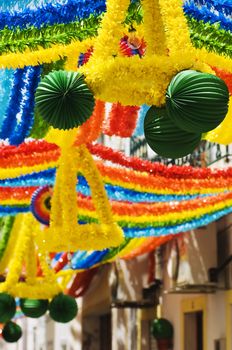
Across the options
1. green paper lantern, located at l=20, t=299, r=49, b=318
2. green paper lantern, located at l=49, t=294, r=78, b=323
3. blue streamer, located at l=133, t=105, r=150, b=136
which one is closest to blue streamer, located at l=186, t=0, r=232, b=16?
blue streamer, located at l=133, t=105, r=150, b=136

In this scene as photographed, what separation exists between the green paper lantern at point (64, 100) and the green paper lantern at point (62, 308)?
5810mm

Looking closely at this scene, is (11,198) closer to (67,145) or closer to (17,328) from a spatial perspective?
(67,145)

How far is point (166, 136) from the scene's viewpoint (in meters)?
4.34

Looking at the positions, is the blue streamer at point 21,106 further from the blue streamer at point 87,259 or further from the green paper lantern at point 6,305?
the blue streamer at point 87,259

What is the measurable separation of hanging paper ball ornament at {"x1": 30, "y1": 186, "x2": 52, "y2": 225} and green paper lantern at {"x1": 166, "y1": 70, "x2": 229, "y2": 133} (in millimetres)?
4865

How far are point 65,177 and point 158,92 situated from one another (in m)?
2.23

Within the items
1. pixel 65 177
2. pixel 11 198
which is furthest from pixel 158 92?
pixel 11 198

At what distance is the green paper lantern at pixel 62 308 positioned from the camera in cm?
987

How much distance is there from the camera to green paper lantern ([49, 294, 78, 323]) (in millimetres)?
9867

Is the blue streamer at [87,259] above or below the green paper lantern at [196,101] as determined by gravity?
above

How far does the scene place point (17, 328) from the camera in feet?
41.1

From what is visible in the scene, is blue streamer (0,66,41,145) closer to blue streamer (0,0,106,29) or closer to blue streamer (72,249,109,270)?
blue streamer (0,0,106,29)

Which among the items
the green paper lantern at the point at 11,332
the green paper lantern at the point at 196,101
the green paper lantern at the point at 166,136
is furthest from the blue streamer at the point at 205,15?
the green paper lantern at the point at 11,332

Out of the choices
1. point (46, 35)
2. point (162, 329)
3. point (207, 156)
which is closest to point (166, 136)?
point (46, 35)
